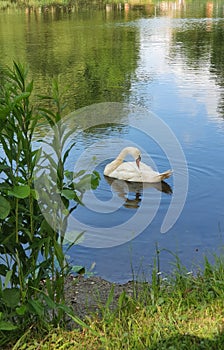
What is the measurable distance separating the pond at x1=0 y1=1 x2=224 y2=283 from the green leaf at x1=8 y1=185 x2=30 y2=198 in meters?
0.67

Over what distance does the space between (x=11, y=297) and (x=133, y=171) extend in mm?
5067

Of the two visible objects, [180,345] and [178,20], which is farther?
[178,20]

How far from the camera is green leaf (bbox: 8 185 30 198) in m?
2.85

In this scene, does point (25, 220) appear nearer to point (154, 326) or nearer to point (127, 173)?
point (154, 326)

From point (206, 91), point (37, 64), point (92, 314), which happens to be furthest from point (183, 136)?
point (37, 64)

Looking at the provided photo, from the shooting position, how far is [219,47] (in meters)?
20.8

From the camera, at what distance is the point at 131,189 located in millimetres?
7750

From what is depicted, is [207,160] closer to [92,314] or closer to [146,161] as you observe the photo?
[146,161]

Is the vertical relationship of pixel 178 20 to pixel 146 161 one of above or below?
above

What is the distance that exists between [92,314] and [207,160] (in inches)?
216

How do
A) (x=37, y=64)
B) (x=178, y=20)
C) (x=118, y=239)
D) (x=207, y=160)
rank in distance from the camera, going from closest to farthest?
(x=118, y=239), (x=207, y=160), (x=37, y=64), (x=178, y=20)

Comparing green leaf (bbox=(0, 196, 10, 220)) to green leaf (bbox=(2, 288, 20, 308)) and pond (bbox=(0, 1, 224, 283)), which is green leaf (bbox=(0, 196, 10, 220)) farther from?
pond (bbox=(0, 1, 224, 283))

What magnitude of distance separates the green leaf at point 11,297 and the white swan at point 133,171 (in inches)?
186

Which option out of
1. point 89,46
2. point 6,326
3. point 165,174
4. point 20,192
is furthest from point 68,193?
point 89,46
